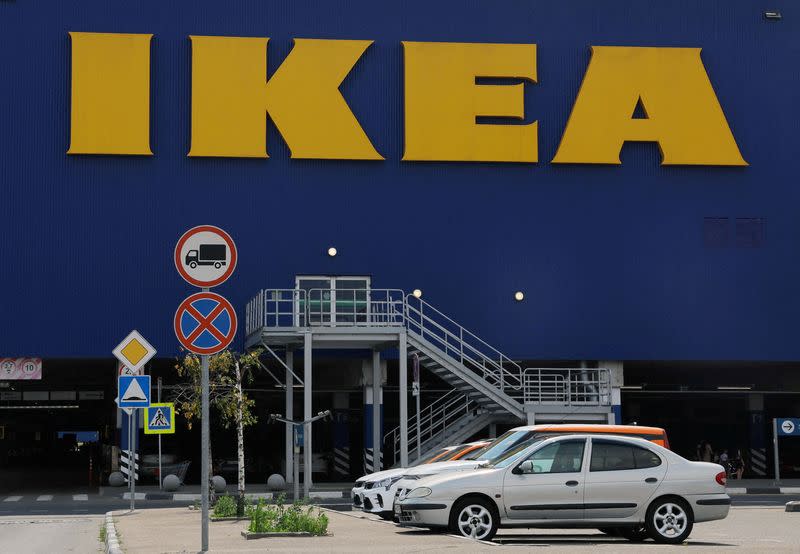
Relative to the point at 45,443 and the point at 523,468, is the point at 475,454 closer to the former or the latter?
the point at 523,468

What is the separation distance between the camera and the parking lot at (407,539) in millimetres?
15906

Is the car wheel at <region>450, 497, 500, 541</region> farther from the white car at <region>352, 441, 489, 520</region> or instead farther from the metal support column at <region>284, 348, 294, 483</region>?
the metal support column at <region>284, 348, 294, 483</region>

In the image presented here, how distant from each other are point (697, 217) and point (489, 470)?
2461cm

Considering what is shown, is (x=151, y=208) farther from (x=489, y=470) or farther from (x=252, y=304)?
(x=489, y=470)

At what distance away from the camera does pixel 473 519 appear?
59.5 ft

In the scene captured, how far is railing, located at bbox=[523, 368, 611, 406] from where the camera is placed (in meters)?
37.5

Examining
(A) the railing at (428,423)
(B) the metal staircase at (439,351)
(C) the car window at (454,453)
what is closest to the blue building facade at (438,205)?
(B) the metal staircase at (439,351)

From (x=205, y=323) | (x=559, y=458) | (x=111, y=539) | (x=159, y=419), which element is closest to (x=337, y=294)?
(x=159, y=419)

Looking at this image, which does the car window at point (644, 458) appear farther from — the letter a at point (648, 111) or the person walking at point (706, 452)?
the person walking at point (706, 452)

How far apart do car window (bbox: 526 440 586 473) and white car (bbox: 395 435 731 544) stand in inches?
0.6

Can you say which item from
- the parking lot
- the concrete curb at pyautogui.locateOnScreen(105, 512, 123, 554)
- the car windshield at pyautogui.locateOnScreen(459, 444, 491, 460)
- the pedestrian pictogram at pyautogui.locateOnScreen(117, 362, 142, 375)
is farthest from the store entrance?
the parking lot

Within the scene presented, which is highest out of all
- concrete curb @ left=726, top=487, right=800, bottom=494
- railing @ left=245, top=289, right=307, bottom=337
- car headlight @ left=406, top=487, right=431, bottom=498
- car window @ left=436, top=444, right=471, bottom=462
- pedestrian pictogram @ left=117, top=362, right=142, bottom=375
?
railing @ left=245, top=289, right=307, bottom=337

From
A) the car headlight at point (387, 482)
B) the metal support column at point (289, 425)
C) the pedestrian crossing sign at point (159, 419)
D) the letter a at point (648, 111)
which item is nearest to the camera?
the car headlight at point (387, 482)

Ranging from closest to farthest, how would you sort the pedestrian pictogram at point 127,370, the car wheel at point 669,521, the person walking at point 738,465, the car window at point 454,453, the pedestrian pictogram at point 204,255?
1. the pedestrian pictogram at point 204,255
2. the car wheel at point 669,521
3. the pedestrian pictogram at point 127,370
4. the car window at point 454,453
5. the person walking at point 738,465
